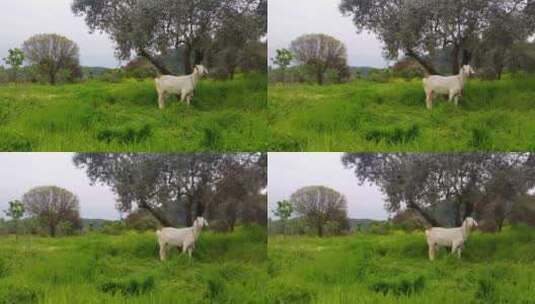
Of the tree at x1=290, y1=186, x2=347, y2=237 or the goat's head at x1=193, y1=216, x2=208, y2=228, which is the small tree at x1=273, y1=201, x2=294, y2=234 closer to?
the tree at x1=290, y1=186, x2=347, y2=237

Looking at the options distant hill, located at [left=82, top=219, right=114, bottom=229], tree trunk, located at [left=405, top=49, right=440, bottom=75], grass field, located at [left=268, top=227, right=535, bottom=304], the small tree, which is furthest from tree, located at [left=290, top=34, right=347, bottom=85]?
distant hill, located at [left=82, top=219, right=114, bottom=229]

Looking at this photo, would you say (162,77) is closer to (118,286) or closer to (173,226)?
(173,226)

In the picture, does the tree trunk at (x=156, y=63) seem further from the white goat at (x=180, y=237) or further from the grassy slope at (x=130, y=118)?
the white goat at (x=180, y=237)

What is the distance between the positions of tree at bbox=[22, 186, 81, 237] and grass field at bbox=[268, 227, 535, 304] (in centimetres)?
230

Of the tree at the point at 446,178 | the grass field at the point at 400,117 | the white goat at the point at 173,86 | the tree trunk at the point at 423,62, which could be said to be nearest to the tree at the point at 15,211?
the white goat at the point at 173,86

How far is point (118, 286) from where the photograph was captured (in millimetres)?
7566

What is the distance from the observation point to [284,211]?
7.82 metres

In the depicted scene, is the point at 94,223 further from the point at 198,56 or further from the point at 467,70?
the point at 467,70

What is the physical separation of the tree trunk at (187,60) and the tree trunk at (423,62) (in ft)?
8.30

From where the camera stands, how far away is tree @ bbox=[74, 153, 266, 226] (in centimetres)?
781

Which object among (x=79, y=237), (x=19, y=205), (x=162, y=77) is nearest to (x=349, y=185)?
(x=162, y=77)

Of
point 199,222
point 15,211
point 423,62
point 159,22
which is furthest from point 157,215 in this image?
point 423,62

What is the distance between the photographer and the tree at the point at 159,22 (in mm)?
8016

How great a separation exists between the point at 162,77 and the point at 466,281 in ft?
13.4
